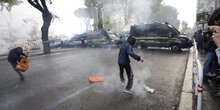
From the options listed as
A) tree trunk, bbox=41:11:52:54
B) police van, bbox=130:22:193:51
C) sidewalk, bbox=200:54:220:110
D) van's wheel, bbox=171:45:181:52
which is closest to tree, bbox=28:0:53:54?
tree trunk, bbox=41:11:52:54

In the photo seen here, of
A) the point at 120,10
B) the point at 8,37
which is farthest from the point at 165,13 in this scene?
the point at 8,37

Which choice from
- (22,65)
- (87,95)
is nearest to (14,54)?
(22,65)

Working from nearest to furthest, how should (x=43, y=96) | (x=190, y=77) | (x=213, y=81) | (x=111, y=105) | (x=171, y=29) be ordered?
(x=111, y=105)
(x=43, y=96)
(x=213, y=81)
(x=190, y=77)
(x=171, y=29)

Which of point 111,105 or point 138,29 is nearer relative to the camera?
point 111,105

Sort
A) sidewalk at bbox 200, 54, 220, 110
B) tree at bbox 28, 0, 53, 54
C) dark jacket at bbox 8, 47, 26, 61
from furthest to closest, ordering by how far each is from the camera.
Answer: tree at bbox 28, 0, 53, 54 < dark jacket at bbox 8, 47, 26, 61 < sidewalk at bbox 200, 54, 220, 110

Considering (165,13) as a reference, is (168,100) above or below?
below

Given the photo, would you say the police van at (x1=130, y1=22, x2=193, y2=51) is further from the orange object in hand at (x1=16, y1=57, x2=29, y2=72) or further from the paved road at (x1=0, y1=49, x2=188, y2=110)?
the orange object in hand at (x1=16, y1=57, x2=29, y2=72)

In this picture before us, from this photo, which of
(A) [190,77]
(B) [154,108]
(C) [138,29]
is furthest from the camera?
(C) [138,29]

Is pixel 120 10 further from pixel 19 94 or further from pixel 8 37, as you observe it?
pixel 19 94

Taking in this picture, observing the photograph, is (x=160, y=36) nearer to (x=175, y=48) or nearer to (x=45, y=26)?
(x=175, y=48)

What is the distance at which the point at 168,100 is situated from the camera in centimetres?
306

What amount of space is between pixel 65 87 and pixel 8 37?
681cm

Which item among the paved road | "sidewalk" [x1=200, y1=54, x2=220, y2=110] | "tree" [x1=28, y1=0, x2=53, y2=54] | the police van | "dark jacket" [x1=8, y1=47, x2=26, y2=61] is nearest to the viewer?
"sidewalk" [x1=200, y1=54, x2=220, y2=110]

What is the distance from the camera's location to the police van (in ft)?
30.6
